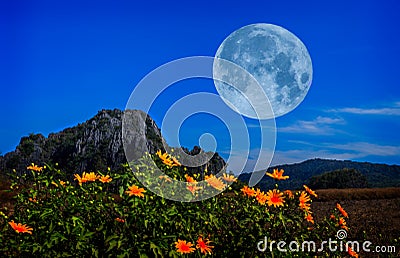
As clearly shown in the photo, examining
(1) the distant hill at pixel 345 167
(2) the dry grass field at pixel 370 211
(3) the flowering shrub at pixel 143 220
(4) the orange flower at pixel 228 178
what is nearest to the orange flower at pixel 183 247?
(3) the flowering shrub at pixel 143 220

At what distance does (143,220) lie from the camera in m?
2.67

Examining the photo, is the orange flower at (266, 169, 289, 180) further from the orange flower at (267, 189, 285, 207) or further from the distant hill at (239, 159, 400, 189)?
the distant hill at (239, 159, 400, 189)

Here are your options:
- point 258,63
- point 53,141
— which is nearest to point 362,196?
point 258,63

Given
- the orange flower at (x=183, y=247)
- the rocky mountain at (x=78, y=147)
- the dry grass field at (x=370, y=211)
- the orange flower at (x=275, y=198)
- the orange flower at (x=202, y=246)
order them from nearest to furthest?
the orange flower at (x=183, y=247) → the orange flower at (x=202, y=246) → the orange flower at (x=275, y=198) → the dry grass field at (x=370, y=211) → the rocky mountain at (x=78, y=147)

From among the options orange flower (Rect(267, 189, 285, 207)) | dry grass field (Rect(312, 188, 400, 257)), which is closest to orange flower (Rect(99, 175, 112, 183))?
orange flower (Rect(267, 189, 285, 207))

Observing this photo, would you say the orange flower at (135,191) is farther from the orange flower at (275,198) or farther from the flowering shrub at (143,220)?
the orange flower at (275,198)

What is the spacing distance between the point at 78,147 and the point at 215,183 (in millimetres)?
30563

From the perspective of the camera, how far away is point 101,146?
30609 millimetres

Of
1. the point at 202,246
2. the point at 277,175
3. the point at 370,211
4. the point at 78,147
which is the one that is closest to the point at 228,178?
the point at 277,175

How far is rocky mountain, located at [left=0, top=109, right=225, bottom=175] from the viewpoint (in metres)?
29.5

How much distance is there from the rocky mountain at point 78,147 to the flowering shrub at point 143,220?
81.8ft

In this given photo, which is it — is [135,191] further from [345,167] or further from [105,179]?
[345,167]

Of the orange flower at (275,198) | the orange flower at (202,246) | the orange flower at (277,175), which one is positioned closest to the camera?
the orange flower at (202,246)

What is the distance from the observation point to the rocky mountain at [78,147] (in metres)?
29.5
